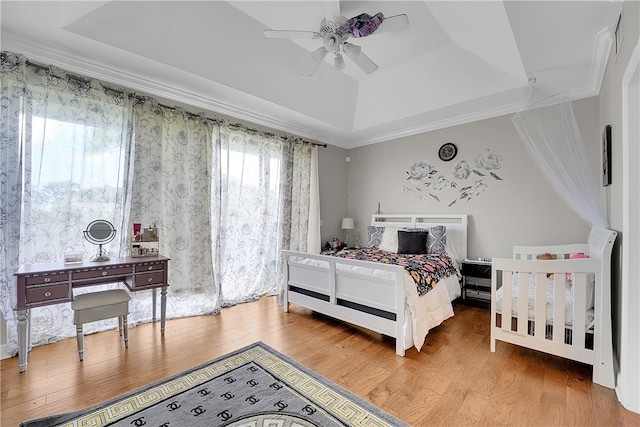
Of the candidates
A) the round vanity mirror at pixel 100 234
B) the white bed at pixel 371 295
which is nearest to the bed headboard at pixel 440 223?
the white bed at pixel 371 295

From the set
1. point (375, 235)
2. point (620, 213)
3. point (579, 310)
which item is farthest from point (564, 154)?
point (375, 235)

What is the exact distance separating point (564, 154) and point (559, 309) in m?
1.30

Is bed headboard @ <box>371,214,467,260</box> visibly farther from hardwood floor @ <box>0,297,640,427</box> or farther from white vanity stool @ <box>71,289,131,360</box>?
white vanity stool @ <box>71,289,131,360</box>

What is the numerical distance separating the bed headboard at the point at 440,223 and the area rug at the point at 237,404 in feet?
9.54

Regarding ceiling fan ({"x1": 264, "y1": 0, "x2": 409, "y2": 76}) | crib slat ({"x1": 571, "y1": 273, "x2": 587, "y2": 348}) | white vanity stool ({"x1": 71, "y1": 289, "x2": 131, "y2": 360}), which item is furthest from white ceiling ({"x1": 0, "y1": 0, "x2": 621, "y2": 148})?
white vanity stool ({"x1": 71, "y1": 289, "x2": 131, "y2": 360})

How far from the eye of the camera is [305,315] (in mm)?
3523

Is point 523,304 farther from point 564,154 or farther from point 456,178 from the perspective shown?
point 456,178

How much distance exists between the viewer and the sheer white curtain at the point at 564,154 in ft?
7.80

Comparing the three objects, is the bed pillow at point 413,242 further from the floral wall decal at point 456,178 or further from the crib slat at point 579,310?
the crib slat at point 579,310

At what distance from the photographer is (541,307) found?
89.8 inches

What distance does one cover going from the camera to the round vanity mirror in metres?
2.65

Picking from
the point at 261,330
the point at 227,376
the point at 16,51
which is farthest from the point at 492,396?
the point at 16,51

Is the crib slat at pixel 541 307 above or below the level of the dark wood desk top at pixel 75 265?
below

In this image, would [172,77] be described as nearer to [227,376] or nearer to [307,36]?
[307,36]
